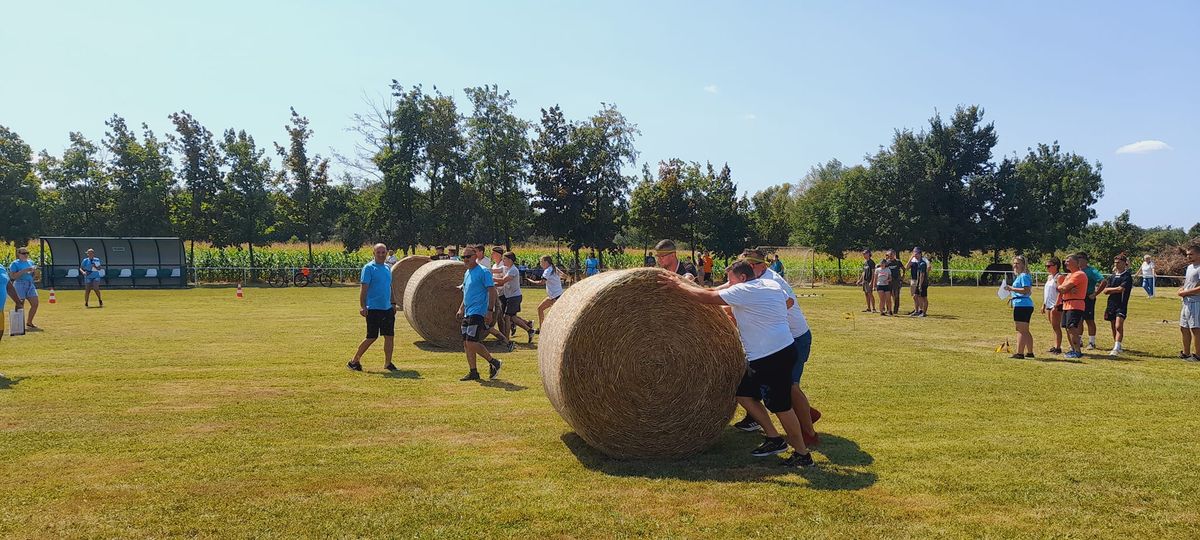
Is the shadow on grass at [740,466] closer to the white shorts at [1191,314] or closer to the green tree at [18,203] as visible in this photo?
the white shorts at [1191,314]

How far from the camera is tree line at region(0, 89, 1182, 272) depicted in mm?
45000

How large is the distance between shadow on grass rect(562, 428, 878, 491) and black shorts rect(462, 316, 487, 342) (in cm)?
378

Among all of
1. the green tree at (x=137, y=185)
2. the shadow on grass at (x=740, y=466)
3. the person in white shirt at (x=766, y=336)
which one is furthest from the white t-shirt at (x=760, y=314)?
the green tree at (x=137, y=185)

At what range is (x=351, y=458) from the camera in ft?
A: 22.8

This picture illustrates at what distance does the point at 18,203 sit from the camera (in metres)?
54.7

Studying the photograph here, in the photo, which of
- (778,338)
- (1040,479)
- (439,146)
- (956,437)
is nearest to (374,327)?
(778,338)

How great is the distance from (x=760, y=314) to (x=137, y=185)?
1897 inches

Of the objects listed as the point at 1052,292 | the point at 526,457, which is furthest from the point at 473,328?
the point at 1052,292

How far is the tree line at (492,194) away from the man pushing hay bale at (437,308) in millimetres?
31985

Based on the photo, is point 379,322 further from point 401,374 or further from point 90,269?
point 90,269

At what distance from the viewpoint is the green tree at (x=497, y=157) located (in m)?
48.0

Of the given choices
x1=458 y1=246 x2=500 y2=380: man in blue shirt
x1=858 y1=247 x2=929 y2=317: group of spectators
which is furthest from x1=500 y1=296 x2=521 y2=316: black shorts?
x1=858 y1=247 x2=929 y2=317: group of spectators

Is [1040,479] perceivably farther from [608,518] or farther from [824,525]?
[608,518]

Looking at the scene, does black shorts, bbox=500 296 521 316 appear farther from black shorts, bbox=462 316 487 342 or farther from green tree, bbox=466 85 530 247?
green tree, bbox=466 85 530 247
